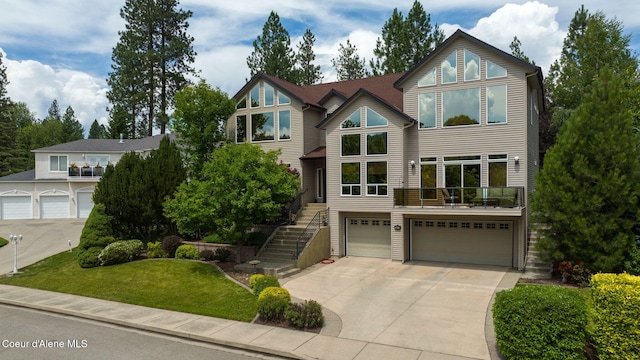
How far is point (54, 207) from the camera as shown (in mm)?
34938

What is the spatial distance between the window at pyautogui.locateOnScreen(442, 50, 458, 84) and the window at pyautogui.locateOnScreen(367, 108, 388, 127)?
3.40m

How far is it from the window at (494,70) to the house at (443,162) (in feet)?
0.14

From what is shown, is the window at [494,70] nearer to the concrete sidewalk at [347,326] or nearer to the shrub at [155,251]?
the concrete sidewalk at [347,326]

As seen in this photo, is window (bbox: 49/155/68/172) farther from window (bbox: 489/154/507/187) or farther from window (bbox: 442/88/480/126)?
window (bbox: 489/154/507/187)

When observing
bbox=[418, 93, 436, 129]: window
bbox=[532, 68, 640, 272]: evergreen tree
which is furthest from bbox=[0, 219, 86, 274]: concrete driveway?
bbox=[532, 68, 640, 272]: evergreen tree

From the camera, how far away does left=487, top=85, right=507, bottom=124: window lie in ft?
60.0

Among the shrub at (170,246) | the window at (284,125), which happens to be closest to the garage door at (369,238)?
the window at (284,125)

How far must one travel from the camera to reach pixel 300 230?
20703 millimetres

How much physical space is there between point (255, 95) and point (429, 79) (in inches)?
422

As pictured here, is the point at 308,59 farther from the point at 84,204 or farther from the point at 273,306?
the point at 273,306

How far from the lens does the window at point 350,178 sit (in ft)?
68.0

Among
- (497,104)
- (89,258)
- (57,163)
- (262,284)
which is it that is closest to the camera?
(262,284)

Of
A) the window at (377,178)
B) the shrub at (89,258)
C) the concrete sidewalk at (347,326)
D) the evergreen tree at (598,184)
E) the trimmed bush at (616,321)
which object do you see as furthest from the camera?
the window at (377,178)

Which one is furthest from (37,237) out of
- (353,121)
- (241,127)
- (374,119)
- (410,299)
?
(410,299)
